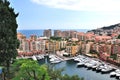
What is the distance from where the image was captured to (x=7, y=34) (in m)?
10.6

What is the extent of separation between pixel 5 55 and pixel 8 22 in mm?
1108

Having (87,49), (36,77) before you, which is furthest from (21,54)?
(36,77)

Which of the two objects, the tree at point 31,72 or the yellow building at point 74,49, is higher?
the tree at point 31,72

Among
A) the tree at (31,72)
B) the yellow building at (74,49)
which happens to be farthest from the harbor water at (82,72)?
the tree at (31,72)

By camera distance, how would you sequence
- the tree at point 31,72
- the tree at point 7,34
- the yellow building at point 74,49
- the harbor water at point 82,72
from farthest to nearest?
the yellow building at point 74,49, the harbor water at point 82,72, the tree at point 7,34, the tree at point 31,72

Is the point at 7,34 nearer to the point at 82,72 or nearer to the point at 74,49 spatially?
the point at 82,72

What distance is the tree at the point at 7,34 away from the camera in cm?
1050

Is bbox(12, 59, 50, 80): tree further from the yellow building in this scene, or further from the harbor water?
the yellow building

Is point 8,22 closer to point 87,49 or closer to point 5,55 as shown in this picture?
point 5,55

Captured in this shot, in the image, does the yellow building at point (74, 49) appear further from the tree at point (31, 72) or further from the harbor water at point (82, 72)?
the tree at point (31, 72)

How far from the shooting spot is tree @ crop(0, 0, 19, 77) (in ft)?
34.4

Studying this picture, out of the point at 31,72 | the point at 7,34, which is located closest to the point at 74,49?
the point at 7,34

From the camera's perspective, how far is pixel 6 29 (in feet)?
34.7

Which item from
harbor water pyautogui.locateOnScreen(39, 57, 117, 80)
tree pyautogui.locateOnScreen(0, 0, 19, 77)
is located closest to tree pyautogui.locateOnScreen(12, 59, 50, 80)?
tree pyautogui.locateOnScreen(0, 0, 19, 77)
